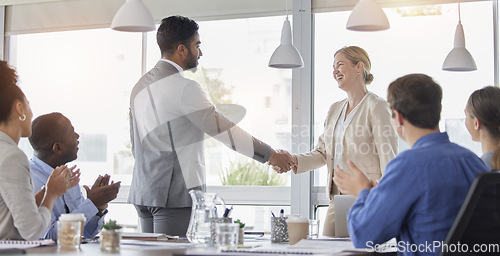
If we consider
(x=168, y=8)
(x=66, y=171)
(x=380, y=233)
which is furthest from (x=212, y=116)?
(x=168, y=8)

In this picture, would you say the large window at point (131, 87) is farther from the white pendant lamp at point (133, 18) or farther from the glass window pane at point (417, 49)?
the white pendant lamp at point (133, 18)

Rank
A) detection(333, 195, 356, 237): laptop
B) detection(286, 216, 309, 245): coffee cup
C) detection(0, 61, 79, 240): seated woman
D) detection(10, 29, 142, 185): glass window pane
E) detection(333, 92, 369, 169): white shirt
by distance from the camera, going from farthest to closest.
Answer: detection(10, 29, 142, 185): glass window pane → detection(333, 92, 369, 169): white shirt → detection(333, 195, 356, 237): laptop → detection(286, 216, 309, 245): coffee cup → detection(0, 61, 79, 240): seated woman

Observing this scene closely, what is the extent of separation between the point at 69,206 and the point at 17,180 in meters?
0.74

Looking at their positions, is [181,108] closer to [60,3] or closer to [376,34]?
[376,34]

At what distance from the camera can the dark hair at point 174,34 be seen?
11.4 ft

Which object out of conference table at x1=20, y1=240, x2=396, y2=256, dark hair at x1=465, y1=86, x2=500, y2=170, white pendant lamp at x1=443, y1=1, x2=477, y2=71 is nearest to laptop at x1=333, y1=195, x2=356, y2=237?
conference table at x1=20, y1=240, x2=396, y2=256

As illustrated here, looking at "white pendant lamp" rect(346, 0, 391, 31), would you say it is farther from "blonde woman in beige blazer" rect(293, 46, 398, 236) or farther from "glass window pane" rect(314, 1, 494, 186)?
"glass window pane" rect(314, 1, 494, 186)

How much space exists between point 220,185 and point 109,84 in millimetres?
1369

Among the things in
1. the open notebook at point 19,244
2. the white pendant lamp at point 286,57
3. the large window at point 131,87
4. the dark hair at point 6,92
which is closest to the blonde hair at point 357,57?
the white pendant lamp at point 286,57

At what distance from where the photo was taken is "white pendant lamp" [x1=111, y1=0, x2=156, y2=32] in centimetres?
324

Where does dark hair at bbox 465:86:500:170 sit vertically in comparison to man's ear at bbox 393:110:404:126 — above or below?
above

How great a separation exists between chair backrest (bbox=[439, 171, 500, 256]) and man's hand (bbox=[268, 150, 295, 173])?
230 centimetres

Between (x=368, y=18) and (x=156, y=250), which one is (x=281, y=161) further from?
(x=156, y=250)

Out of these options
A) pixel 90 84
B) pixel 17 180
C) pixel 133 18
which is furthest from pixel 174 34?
pixel 90 84
